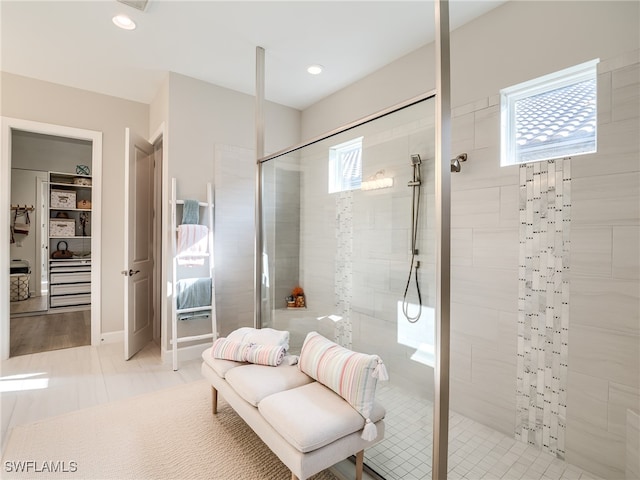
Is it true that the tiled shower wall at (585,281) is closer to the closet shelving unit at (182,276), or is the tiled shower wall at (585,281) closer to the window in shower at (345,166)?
the window in shower at (345,166)

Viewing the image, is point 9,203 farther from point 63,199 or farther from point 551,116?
point 551,116

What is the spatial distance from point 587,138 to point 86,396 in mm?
3689

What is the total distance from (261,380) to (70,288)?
5.03m

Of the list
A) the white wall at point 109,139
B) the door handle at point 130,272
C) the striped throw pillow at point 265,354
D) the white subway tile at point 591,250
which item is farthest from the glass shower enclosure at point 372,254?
the white wall at point 109,139

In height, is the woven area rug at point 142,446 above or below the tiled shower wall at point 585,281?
below

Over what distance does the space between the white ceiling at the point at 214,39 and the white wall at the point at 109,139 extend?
18cm

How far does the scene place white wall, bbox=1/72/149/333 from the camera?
11.0 ft

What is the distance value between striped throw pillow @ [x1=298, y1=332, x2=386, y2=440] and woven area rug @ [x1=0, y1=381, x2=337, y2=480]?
50cm

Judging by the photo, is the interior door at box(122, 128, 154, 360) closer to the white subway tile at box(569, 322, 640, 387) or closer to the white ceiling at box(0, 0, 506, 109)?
the white ceiling at box(0, 0, 506, 109)

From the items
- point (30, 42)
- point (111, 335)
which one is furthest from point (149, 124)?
point (111, 335)

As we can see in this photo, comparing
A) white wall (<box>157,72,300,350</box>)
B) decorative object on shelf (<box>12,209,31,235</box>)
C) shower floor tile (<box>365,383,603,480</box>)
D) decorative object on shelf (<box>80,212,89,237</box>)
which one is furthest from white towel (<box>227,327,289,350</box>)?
decorative object on shelf (<box>12,209,31,235</box>)

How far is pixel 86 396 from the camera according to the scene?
247 cm

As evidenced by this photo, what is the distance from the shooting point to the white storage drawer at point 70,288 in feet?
16.8

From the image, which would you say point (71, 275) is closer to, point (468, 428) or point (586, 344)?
point (468, 428)
